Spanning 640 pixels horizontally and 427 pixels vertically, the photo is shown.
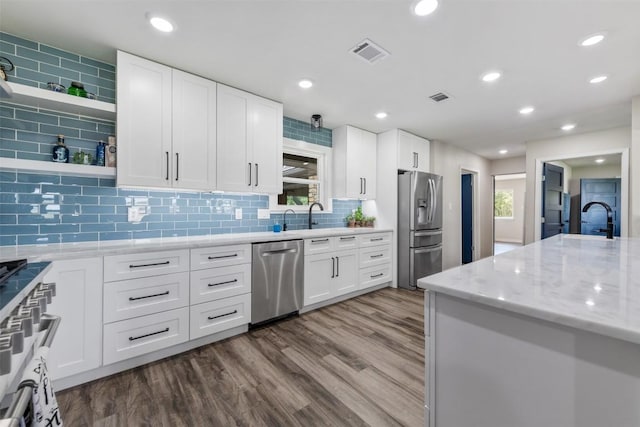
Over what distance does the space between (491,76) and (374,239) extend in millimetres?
2320

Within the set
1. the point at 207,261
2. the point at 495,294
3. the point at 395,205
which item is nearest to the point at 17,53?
the point at 207,261

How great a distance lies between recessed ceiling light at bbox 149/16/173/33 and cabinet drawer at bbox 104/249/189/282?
5.36 feet

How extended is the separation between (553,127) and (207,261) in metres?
5.14

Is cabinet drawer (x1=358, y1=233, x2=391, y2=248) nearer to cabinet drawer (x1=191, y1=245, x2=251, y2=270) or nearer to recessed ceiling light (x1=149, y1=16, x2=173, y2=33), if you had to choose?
cabinet drawer (x1=191, y1=245, x2=251, y2=270)

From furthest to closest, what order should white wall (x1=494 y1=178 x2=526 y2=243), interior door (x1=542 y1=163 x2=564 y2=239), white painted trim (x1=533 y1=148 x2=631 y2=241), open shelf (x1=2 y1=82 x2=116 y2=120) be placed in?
white wall (x1=494 y1=178 x2=526 y2=243) → interior door (x1=542 y1=163 x2=564 y2=239) → white painted trim (x1=533 y1=148 x2=631 y2=241) → open shelf (x1=2 y1=82 x2=116 y2=120)

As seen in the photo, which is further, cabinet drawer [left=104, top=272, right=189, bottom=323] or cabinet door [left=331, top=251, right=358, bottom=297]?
cabinet door [left=331, top=251, right=358, bottom=297]

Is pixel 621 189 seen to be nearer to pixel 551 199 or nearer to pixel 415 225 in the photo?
pixel 551 199

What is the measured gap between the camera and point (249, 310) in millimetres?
2541

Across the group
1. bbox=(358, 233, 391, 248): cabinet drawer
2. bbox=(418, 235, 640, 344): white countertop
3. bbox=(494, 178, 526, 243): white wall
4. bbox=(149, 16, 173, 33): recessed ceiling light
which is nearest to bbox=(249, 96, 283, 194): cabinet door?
bbox=(149, 16, 173, 33): recessed ceiling light

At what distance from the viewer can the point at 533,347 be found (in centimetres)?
77

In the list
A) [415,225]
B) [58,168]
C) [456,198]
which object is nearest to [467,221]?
[456,198]

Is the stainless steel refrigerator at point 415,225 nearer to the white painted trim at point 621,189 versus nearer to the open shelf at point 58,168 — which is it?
the white painted trim at point 621,189

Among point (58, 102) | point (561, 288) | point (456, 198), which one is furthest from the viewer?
point (456, 198)

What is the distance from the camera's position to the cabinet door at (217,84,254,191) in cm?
262
